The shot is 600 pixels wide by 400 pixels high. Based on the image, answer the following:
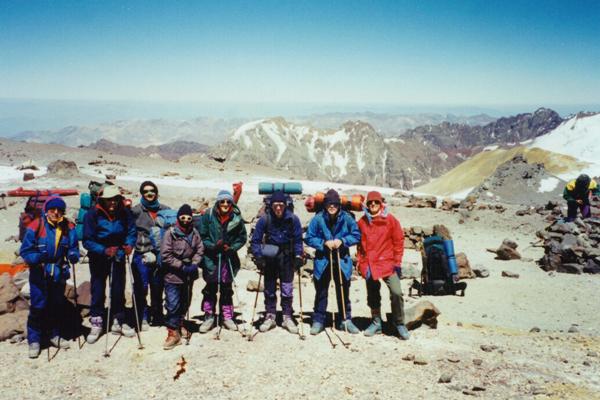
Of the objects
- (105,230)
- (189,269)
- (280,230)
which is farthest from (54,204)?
(280,230)

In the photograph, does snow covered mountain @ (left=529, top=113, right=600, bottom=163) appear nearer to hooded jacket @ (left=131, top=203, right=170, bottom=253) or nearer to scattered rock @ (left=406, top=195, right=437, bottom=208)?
scattered rock @ (left=406, top=195, right=437, bottom=208)

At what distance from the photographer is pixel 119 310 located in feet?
26.2

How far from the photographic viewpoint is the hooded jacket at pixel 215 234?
778cm

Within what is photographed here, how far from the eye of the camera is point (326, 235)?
26.1 feet

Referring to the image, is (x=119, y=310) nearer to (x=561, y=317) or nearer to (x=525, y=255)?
(x=561, y=317)

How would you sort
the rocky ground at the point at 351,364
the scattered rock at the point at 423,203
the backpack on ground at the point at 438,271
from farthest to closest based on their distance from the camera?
the scattered rock at the point at 423,203 < the backpack on ground at the point at 438,271 < the rocky ground at the point at 351,364

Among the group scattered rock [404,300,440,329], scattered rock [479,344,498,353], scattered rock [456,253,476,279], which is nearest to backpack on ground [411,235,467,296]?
scattered rock [456,253,476,279]

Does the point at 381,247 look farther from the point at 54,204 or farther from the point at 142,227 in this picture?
the point at 54,204

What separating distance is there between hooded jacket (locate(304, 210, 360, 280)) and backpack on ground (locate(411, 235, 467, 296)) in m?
5.45

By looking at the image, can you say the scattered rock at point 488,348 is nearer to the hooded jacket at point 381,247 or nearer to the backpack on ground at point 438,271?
the hooded jacket at point 381,247

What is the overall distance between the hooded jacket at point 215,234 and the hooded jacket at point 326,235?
1.33 m

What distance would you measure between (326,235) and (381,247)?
1.07 metres

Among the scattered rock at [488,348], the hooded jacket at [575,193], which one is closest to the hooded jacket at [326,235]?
the scattered rock at [488,348]

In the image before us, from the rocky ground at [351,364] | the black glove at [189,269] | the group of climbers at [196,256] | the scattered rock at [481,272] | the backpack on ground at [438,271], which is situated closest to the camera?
the rocky ground at [351,364]
